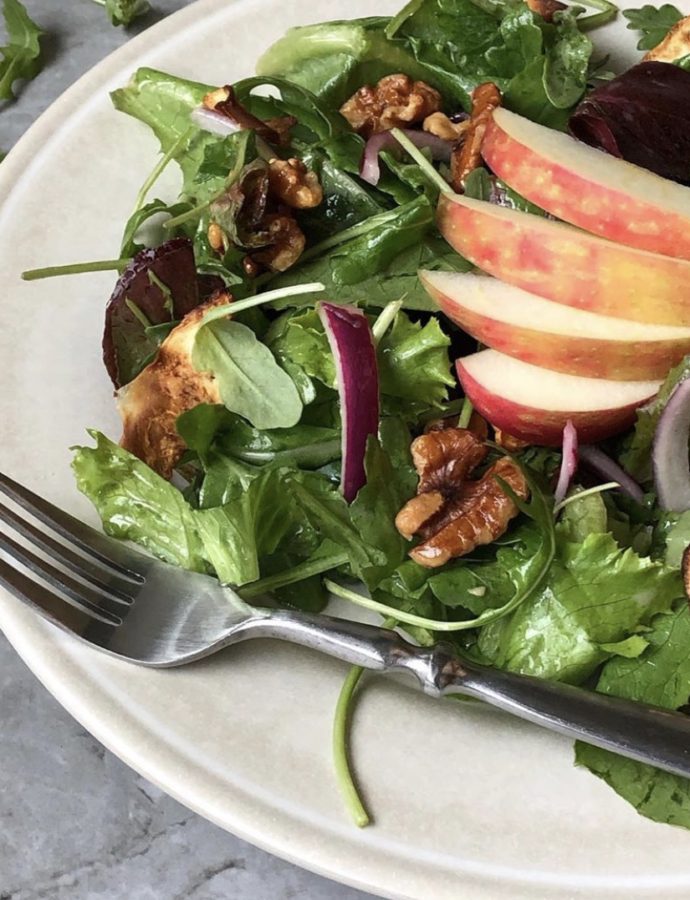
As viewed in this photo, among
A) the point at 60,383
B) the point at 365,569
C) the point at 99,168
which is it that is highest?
the point at 99,168

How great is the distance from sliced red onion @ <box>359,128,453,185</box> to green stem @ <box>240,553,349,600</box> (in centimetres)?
60

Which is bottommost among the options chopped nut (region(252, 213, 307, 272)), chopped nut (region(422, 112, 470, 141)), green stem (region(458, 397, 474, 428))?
green stem (region(458, 397, 474, 428))

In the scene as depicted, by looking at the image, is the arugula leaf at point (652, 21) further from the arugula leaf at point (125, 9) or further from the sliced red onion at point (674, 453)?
the arugula leaf at point (125, 9)

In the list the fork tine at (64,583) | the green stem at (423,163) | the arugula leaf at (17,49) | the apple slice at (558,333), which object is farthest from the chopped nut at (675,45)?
the arugula leaf at (17,49)

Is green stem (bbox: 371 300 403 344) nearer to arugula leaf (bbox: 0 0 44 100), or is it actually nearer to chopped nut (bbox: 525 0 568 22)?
chopped nut (bbox: 525 0 568 22)

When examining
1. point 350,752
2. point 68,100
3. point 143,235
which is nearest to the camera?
point 350,752

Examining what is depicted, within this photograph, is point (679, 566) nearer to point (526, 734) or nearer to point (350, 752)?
point (526, 734)

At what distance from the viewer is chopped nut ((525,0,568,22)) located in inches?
66.7

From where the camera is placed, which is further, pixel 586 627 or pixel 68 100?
pixel 68 100

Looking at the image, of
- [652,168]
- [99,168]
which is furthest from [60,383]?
[652,168]

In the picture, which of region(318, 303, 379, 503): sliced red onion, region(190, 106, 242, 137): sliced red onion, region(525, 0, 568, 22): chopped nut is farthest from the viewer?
region(525, 0, 568, 22): chopped nut

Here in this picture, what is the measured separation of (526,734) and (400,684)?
6.2 inches

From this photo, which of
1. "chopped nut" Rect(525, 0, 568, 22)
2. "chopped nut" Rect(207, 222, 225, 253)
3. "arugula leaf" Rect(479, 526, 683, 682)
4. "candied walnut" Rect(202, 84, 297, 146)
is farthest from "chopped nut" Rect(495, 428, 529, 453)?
"chopped nut" Rect(525, 0, 568, 22)

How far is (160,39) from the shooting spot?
1.81 m
